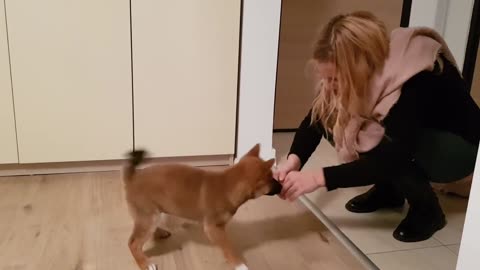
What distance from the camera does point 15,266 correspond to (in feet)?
4.52

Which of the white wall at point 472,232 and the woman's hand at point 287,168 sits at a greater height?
the white wall at point 472,232

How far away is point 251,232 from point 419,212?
0.59 meters

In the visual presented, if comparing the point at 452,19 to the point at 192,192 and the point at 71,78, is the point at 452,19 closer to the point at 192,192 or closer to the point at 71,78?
the point at 192,192

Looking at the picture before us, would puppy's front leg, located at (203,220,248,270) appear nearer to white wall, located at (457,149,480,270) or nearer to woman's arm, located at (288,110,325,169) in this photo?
woman's arm, located at (288,110,325,169)

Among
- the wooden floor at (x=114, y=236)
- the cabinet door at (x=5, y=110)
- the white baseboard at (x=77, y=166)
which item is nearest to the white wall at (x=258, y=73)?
the white baseboard at (x=77, y=166)

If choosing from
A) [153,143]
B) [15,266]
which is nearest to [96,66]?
[153,143]

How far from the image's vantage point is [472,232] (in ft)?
2.97

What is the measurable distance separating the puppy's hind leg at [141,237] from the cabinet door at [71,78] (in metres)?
0.81

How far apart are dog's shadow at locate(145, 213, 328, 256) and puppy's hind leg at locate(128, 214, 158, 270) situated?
114 mm

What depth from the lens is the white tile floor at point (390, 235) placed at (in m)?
1.49

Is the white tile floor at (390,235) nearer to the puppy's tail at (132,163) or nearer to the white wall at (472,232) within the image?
the white wall at (472,232)

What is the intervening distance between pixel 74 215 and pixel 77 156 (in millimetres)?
428

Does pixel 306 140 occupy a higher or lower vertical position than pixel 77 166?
higher

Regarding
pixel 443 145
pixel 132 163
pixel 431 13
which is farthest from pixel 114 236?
pixel 431 13
